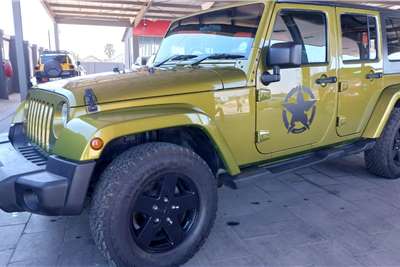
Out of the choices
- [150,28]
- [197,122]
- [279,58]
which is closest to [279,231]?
[197,122]

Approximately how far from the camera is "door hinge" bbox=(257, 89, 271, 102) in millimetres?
2883

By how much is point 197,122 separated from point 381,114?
2349 millimetres

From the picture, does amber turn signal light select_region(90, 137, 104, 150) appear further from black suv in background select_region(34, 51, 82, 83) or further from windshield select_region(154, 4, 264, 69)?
black suv in background select_region(34, 51, 82, 83)

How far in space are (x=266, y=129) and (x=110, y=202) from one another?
1.39m

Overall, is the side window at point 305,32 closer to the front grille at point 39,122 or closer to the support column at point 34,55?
the front grille at point 39,122

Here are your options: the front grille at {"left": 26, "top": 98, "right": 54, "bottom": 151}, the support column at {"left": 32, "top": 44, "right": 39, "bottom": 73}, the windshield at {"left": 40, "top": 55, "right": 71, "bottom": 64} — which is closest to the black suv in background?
the windshield at {"left": 40, "top": 55, "right": 71, "bottom": 64}

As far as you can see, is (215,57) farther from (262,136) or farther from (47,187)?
(47,187)

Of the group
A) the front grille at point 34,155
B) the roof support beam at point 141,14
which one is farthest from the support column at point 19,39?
the front grille at point 34,155

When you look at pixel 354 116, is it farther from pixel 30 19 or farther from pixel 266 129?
pixel 30 19

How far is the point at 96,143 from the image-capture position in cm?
211

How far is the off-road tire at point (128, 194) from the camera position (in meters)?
2.19

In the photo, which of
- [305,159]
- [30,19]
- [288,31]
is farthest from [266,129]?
[30,19]

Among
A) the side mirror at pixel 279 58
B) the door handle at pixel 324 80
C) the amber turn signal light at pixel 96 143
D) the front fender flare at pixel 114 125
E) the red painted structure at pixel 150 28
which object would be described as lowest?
the amber turn signal light at pixel 96 143

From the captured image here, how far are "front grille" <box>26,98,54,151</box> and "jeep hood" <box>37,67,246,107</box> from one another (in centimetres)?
14
